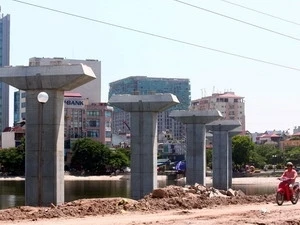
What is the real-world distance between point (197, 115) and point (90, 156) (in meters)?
62.3

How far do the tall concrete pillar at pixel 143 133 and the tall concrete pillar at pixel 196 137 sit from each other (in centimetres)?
1365

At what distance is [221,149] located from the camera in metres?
66.2

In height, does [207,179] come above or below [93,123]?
below

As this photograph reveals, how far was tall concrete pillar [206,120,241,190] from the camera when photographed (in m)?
65.6

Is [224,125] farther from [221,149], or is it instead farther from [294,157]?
[294,157]

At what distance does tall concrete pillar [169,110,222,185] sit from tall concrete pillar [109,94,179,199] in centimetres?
1365

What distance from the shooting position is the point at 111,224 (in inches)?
576

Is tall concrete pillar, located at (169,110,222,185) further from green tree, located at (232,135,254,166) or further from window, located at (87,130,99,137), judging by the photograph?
window, located at (87,130,99,137)

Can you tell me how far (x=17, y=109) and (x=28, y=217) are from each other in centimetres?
16585

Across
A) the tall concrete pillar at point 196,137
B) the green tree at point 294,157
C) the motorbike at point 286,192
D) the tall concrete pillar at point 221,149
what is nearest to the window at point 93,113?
the green tree at point 294,157

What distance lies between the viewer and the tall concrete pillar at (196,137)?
52.8m

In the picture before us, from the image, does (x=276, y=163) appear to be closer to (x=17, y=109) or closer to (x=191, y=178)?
(x=17, y=109)

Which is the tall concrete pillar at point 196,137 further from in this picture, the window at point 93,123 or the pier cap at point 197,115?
the window at point 93,123

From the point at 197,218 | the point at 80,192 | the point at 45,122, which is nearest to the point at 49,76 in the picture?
the point at 45,122
